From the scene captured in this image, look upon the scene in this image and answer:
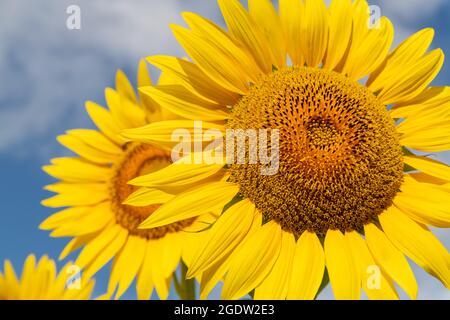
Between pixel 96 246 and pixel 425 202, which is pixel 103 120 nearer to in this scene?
pixel 96 246

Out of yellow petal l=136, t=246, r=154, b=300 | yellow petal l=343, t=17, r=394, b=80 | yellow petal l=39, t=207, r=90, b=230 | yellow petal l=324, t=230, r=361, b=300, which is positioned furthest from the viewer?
yellow petal l=39, t=207, r=90, b=230

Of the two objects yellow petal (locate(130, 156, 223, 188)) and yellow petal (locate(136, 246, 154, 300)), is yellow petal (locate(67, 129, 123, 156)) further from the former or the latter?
yellow petal (locate(130, 156, 223, 188))

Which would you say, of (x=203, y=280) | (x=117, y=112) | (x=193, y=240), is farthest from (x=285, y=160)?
(x=117, y=112)

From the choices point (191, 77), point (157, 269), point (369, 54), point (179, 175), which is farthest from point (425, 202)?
point (157, 269)

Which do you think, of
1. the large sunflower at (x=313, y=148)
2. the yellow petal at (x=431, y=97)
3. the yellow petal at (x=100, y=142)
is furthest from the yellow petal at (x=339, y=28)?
the yellow petal at (x=100, y=142)

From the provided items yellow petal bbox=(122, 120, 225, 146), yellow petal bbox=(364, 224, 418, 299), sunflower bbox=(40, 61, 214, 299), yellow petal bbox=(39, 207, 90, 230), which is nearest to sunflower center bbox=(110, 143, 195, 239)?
sunflower bbox=(40, 61, 214, 299)

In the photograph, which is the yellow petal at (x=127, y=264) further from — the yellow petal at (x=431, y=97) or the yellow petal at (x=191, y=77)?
the yellow petal at (x=431, y=97)
